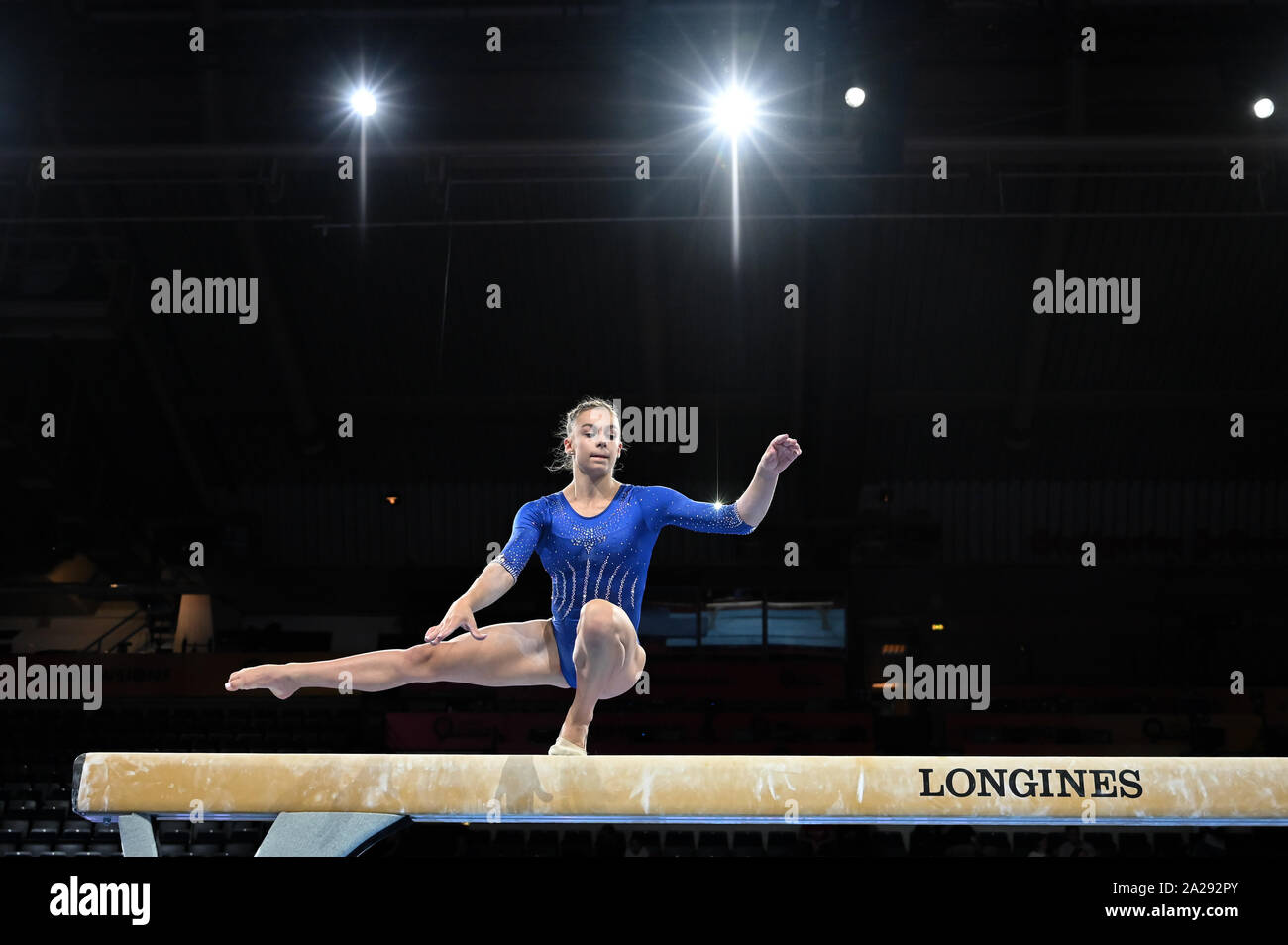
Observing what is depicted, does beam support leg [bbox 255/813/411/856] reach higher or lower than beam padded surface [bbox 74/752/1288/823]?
lower

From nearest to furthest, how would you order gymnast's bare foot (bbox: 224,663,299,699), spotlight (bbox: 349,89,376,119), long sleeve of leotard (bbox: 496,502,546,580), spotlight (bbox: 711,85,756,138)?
gymnast's bare foot (bbox: 224,663,299,699)
long sleeve of leotard (bbox: 496,502,546,580)
spotlight (bbox: 711,85,756,138)
spotlight (bbox: 349,89,376,119)

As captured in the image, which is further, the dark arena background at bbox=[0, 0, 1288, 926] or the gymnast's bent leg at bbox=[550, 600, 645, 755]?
the dark arena background at bbox=[0, 0, 1288, 926]

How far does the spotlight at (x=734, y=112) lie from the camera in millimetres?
10500

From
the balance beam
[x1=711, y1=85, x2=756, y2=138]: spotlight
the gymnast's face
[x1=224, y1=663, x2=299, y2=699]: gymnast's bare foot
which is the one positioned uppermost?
[x1=711, y1=85, x2=756, y2=138]: spotlight

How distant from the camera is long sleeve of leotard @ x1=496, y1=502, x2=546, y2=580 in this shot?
13.8 ft

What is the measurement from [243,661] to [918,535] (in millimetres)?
9069

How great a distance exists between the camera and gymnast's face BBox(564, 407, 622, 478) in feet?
14.4

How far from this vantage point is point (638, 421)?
14.0 m

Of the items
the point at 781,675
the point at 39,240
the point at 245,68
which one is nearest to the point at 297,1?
the point at 245,68

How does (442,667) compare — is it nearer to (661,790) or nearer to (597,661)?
(597,661)

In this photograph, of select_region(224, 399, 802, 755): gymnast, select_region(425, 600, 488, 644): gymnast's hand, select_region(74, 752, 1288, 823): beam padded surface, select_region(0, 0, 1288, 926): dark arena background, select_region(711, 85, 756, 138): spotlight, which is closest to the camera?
select_region(425, 600, 488, 644): gymnast's hand

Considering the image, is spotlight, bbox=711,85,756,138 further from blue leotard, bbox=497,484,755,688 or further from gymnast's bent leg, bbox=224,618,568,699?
gymnast's bent leg, bbox=224,618,568,699

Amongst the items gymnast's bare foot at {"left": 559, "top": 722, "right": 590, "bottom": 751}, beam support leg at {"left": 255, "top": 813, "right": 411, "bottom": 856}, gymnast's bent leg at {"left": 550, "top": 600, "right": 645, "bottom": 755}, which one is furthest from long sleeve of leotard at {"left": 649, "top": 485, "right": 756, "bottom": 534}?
beam support leg at {"left": 255, "top": 813, "right": 411, "bottom": 856}
